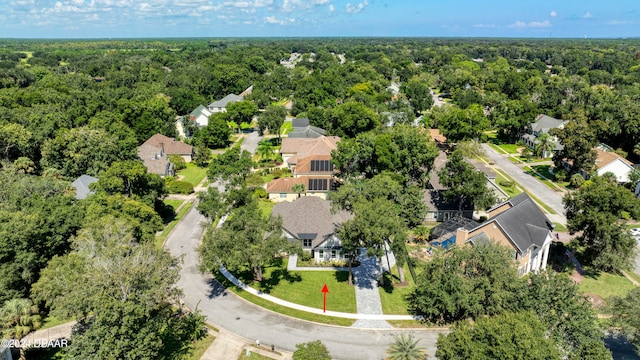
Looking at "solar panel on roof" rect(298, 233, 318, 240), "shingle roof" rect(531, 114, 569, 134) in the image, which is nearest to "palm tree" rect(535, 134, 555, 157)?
"shingle roof" rect(531, 114, 569, 134)

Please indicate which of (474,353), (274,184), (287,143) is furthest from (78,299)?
(287,143)

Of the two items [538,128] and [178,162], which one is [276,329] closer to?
[178,162]

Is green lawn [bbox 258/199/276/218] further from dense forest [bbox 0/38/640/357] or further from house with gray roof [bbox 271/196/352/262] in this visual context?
dense forest [bbox 0/38/640/357]

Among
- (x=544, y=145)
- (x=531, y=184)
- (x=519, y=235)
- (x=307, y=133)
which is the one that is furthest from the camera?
(x=307, y=133)

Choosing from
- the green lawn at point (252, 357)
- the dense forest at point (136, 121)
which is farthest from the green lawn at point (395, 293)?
the dense forest at point (136, 121)

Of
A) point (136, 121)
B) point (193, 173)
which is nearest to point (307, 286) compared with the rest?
point (193, 173)

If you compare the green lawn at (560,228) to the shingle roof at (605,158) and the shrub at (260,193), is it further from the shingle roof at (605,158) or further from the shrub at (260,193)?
the shrub at (260,193)

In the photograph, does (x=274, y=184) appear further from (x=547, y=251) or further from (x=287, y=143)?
(x=547, y=251)
